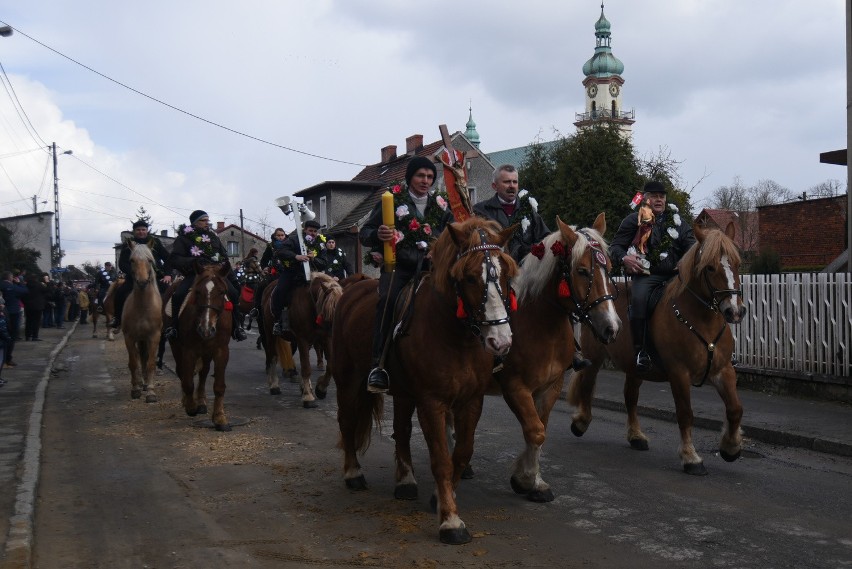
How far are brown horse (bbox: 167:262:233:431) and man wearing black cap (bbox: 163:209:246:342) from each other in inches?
17.0

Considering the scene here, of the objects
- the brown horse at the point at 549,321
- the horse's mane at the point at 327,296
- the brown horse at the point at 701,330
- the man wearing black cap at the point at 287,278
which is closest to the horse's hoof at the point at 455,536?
the brown horse at the point at 549,321

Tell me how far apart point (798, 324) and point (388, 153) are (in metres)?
40.9

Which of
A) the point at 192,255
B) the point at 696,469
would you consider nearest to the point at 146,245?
the point at 192,255

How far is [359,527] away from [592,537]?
1.62 meters

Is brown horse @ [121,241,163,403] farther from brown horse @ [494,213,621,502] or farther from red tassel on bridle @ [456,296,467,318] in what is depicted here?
red tassel on bridle @ [456,296,467,318]

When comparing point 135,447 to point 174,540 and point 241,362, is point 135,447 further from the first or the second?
point 241,362

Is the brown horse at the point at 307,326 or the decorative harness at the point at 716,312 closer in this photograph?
the decorative harness at the point at 716,312

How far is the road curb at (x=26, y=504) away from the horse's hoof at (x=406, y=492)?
8.76 feet

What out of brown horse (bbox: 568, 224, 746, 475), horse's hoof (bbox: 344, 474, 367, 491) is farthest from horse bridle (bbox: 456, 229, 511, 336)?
brown horse (bbox: 568, 224, 746, 475)

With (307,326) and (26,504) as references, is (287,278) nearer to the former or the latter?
(307,326)

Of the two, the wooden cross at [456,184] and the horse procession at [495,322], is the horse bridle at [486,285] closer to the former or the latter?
the horse procession at [495,322]

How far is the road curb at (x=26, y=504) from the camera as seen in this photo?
5148 millimetres

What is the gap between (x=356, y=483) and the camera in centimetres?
702

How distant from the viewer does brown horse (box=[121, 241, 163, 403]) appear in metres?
12.7
